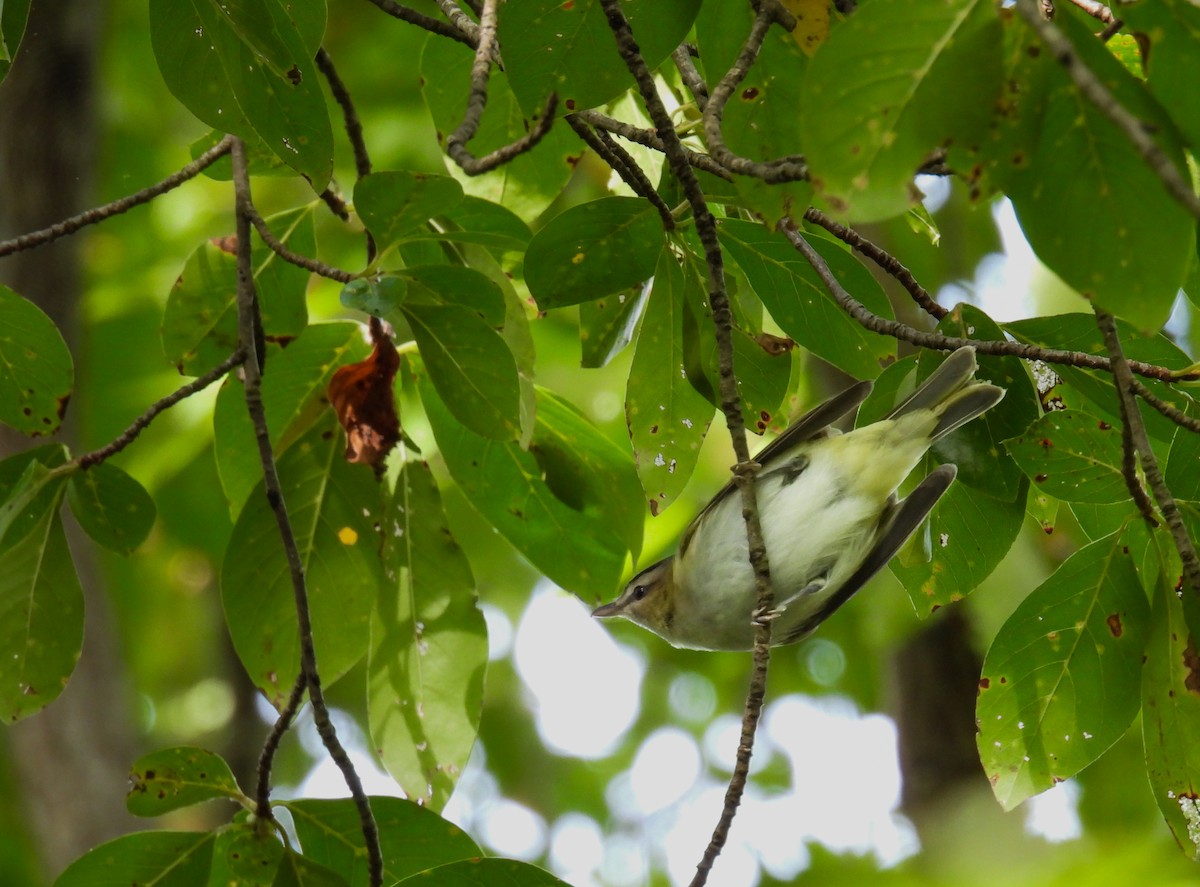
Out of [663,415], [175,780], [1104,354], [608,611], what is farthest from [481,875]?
[608,611]

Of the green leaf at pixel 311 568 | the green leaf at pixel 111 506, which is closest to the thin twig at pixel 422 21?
the green leaf at pixel 311 568

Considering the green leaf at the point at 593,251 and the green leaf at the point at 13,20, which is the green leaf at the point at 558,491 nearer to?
the green leaf at the point at 593,251

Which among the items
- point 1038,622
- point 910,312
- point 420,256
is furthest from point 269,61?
point 910,312

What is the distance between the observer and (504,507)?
119 inches

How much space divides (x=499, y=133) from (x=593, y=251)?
0.80 m

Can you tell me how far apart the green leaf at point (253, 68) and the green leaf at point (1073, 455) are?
1328 millimetres

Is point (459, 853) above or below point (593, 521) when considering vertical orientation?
below

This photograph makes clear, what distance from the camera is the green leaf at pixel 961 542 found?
2.52 meters

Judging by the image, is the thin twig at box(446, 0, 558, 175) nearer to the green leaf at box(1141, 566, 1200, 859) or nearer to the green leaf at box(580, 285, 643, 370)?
the green leaf at box(580, 285, 643, 370)

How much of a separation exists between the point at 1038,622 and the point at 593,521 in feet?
3.68

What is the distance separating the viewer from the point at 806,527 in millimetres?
3254

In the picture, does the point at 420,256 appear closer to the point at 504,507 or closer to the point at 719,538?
the point at 504,507

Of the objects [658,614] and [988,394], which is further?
[658,614]

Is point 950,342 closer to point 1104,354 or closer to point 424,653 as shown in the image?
point 1104,354
